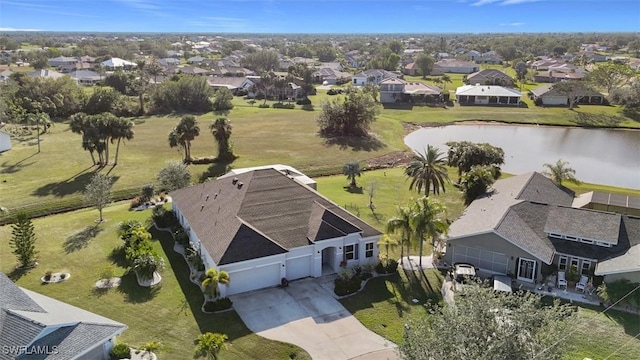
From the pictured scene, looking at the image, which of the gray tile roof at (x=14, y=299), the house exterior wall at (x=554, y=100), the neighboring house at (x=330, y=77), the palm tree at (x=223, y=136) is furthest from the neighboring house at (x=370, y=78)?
the gray tile roof at (x=14, y=299)

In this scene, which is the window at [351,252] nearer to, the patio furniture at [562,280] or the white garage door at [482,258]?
the white garage door at [482,258]

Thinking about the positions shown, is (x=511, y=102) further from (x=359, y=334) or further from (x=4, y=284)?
(x=4, y=284)

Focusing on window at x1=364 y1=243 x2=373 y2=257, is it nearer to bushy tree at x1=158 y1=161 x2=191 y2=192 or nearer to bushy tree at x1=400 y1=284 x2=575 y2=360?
bushy tree at x1=400 y1=284 x2=575 y2=360

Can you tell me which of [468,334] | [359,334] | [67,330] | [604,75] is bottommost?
[359,334]

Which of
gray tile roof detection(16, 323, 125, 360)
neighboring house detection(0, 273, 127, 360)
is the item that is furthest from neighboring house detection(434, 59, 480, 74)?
gray tile roof detection(16, 323, 125, 360)

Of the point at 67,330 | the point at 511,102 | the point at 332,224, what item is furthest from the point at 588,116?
the point at 67,330

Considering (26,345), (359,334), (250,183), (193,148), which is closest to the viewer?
(26,345)
